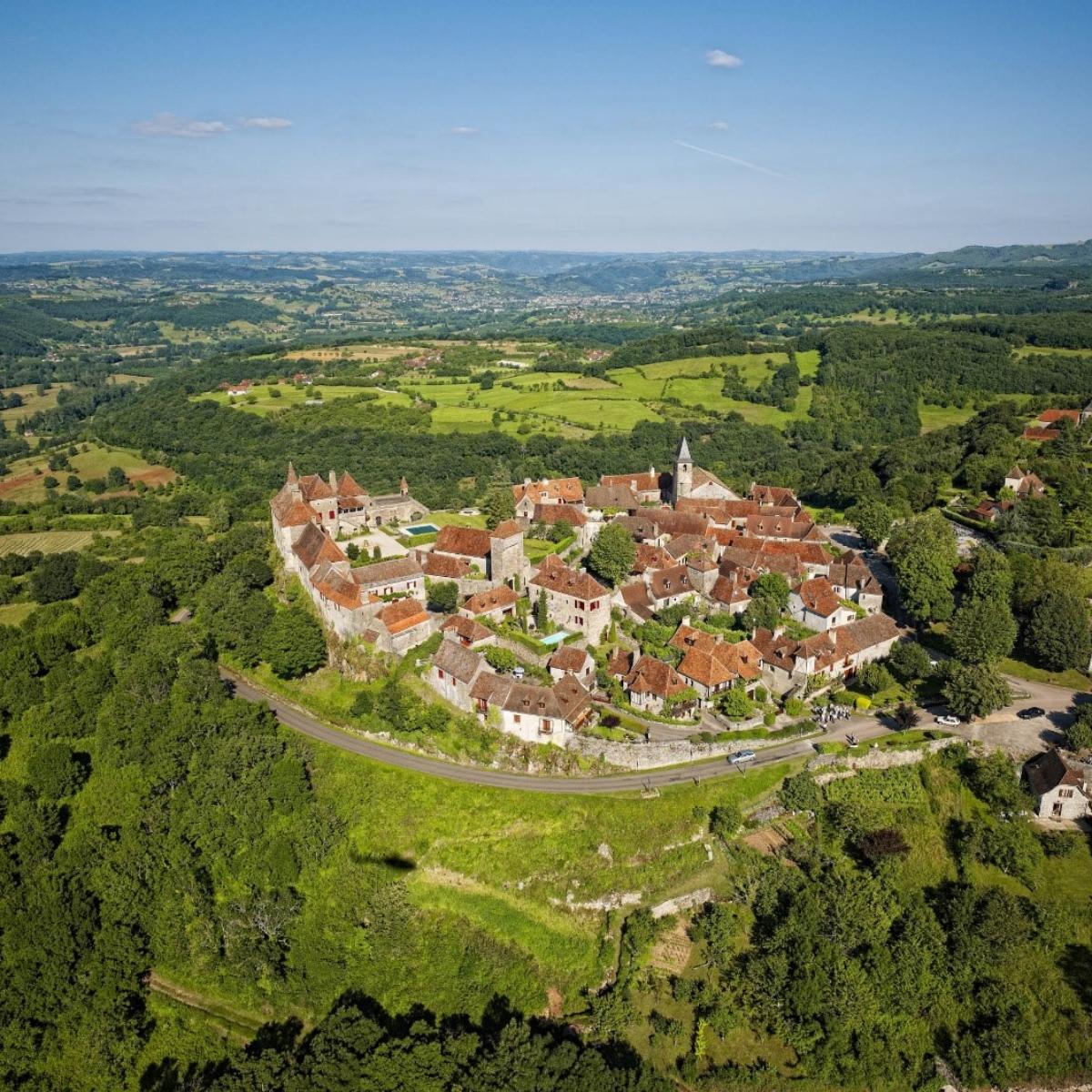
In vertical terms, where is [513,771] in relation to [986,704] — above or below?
below

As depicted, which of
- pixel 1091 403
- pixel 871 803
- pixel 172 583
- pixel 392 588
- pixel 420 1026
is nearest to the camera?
pixel 420 1026

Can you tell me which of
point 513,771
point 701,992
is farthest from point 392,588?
point 701,992

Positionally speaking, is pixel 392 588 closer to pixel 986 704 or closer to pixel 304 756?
pixel 304 756

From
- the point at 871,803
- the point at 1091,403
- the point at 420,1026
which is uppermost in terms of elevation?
the point at 1091,403

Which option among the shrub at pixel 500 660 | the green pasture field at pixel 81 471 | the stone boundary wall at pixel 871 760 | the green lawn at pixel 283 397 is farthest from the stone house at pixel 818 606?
the green lawn at pixel 283 397

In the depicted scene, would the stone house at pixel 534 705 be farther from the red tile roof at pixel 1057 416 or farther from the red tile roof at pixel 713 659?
the red tile roof at pixel 1057 416

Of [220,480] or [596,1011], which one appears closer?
[596,1011]

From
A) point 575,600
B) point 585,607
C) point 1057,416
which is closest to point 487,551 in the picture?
point 575,600
